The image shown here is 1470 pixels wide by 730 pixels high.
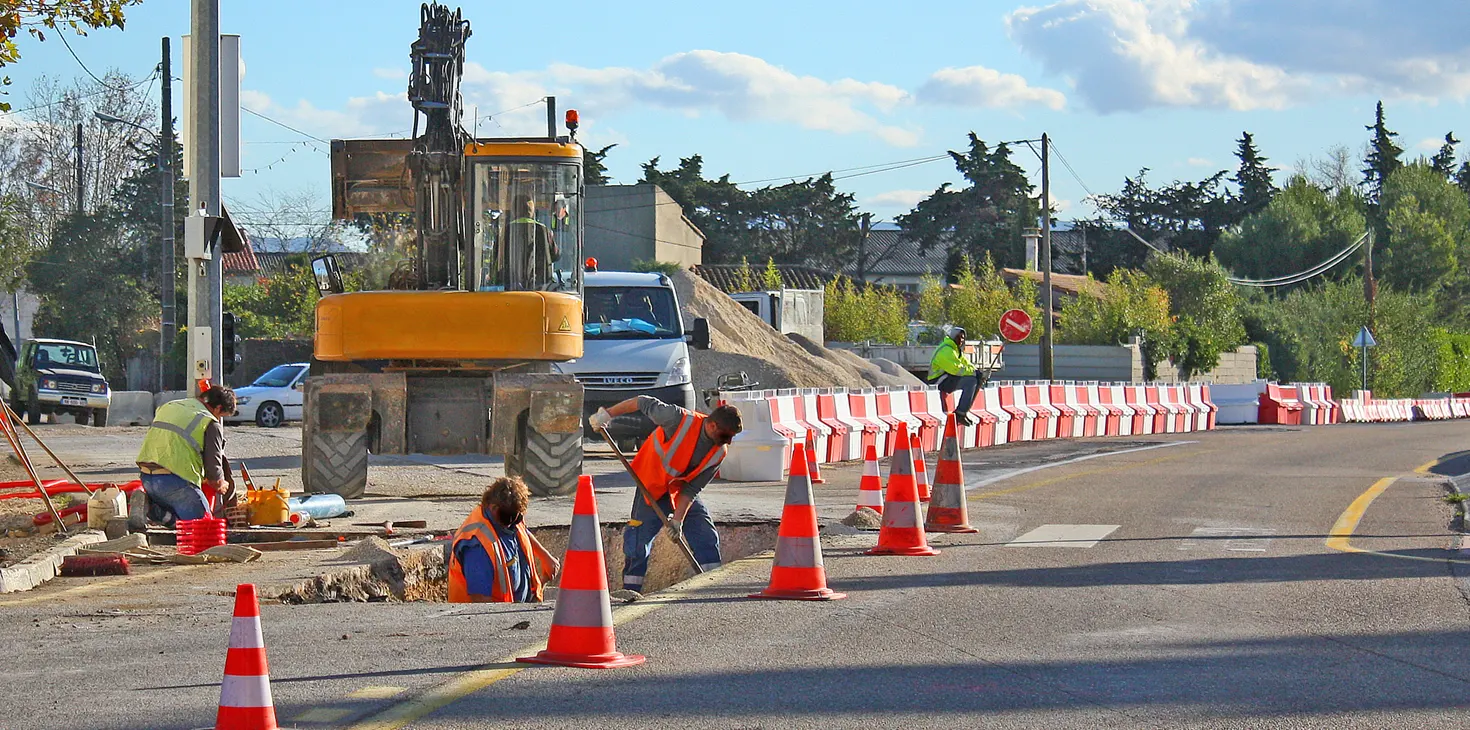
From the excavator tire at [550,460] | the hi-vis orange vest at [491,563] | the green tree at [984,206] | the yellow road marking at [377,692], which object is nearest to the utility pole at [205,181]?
the excavator tire at [550,460]

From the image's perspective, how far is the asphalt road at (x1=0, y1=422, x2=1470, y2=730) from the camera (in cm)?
592

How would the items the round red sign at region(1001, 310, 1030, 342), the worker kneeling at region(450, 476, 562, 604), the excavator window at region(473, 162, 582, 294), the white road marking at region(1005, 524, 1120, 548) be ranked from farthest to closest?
the round red sign at region(1001, 310, 1030, 342) < the excavator window at region(473, 162, 582, 294) < the white road marking at region(1005, 524, 1120, 548) < the worker kneeling at region(450, 476, 562, 604)

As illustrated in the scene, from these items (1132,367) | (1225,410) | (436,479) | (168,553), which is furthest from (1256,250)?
(168,553)

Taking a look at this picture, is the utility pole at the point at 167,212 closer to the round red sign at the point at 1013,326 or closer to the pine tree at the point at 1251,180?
the round red sign at the point at 1013,326

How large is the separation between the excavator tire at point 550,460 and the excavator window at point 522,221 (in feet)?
4.99

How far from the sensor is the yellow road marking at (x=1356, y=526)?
1096 centimetres

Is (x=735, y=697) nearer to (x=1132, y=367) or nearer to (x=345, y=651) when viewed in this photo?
(x=345, y=651)

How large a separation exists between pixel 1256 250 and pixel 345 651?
74374mm

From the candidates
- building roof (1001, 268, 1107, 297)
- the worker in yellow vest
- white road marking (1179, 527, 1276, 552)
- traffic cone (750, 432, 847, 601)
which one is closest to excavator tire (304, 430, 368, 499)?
the worker in yellow vest

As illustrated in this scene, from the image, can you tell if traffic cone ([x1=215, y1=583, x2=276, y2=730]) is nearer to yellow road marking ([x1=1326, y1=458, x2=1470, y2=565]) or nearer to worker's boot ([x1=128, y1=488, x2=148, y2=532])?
worker's boot ([x1=128, y1=488, x2=148, y2=532])

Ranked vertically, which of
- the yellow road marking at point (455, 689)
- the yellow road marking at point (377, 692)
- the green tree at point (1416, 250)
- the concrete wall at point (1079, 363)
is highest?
the green tree at point (1416, 250)

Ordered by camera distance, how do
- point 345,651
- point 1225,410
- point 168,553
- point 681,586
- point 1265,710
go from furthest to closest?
point 1225,410
point 168,553
point 681,586
point 345,651
point 1265,710

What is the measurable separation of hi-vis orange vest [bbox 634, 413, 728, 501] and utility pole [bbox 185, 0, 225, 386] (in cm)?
733

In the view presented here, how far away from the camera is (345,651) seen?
7.09 meters
